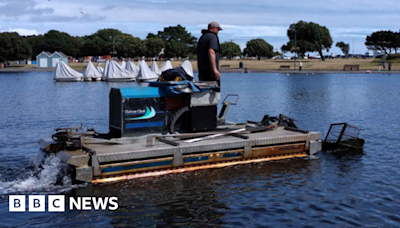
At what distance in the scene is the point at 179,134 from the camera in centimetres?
1411

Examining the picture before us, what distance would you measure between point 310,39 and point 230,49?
62.9 meters

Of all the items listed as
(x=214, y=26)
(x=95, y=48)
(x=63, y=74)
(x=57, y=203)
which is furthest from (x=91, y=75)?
(x=95, y=48)

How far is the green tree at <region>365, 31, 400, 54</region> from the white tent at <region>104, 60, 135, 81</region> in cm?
9955

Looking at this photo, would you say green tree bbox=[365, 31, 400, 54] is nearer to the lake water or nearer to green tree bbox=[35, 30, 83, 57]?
green tree bbox=[35, 30, 83, 57]

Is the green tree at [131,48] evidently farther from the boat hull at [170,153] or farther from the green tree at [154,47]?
the boat hull at [170,153]

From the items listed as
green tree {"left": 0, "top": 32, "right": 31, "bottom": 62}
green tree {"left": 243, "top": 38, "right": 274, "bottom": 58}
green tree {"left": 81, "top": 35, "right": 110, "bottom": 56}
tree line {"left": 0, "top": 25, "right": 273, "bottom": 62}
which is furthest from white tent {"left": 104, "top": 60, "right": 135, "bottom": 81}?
green tree {"left": 243, "top": 38, "right": 274, "bottom": 58}

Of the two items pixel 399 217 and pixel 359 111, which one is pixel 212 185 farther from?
pixel 359 111

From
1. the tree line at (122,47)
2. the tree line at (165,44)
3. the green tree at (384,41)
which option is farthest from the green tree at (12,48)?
the green tree at (384,41)

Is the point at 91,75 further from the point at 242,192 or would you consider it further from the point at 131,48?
the point at 131,48

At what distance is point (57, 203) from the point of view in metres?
11.3

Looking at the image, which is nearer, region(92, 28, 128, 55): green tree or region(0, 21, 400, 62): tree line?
region(0, 21, 400, 62): tree line

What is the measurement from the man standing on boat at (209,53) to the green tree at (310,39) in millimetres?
104290

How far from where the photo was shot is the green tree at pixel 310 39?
117944 mm

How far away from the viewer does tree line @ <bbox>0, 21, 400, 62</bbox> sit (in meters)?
121
